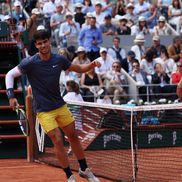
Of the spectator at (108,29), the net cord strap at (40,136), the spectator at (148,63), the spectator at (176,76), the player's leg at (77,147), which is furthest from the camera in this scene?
the spectator at (108,29)

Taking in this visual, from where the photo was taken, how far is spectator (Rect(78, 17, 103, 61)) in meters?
18.6

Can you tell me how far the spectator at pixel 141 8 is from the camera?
71.6 feet

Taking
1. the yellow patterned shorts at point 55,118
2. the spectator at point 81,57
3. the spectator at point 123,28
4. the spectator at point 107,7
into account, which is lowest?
the spectator at point 81,57

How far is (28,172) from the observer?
11.9m

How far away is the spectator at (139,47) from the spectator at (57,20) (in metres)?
2.06

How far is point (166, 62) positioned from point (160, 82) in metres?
1.06

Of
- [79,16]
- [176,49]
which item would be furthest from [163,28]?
[79,16]

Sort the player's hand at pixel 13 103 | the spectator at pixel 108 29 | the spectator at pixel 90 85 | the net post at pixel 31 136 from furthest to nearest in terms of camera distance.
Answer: the spectator at pixel 108 29, the spectator at pixel 90 85, the net post at pixel 31 136, the player's hand at pixel 13 103

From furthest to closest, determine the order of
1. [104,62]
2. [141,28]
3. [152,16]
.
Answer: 1. [152,16]
2. [141,28]
3. [104,62]

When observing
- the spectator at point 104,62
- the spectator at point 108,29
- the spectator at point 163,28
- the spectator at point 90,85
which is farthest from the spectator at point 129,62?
the spectator at point 163,28

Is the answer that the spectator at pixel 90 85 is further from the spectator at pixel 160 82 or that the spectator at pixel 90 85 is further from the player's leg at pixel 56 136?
the player's leg at pixel 56 136

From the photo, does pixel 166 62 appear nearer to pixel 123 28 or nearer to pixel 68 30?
pixel 123 28

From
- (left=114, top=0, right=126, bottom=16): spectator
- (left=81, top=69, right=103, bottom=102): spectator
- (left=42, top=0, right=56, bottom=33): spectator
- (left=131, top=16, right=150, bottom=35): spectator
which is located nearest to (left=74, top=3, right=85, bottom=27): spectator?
(left=42, top=0, right=56, bottom=33): spectator

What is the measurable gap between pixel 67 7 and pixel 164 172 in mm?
10319
